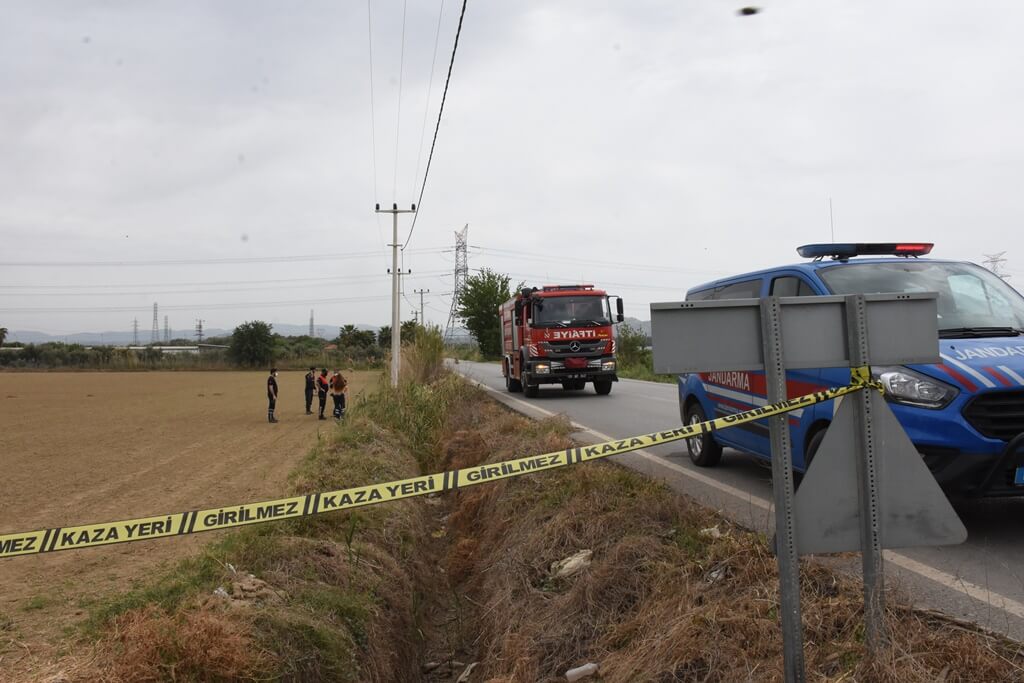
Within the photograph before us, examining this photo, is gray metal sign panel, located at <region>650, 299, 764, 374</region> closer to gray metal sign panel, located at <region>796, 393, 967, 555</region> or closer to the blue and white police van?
gray metal sign panel, located at <region>796, 393, 967, 555</region>

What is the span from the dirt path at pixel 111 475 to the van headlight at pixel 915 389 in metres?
5.10

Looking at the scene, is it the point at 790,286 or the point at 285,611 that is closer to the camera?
the point at 285,611

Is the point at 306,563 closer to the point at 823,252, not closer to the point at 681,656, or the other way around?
the point at 681,656

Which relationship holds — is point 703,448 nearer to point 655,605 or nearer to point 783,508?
point 655,605

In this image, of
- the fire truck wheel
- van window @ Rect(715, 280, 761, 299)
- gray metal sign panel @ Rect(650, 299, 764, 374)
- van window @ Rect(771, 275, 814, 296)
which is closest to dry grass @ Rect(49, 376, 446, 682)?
gray metal sign panel @ Rect(650, 299, 764, 374)

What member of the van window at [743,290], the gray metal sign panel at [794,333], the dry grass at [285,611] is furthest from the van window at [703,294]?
the gray metal sign panel at [794,333]

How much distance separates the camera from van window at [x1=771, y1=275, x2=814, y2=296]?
20.2 ft

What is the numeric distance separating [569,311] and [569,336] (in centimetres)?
65

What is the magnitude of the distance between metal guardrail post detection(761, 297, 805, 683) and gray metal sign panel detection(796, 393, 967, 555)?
105mm

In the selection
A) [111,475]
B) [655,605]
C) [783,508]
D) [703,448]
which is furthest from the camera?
[111,475]

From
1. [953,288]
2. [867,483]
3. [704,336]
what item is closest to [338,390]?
[953,288]

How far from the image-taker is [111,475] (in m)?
13.7

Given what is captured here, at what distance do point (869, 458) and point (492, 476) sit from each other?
1468mm

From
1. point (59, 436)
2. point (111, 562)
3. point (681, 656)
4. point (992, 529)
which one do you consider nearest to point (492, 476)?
point (681, 656)
